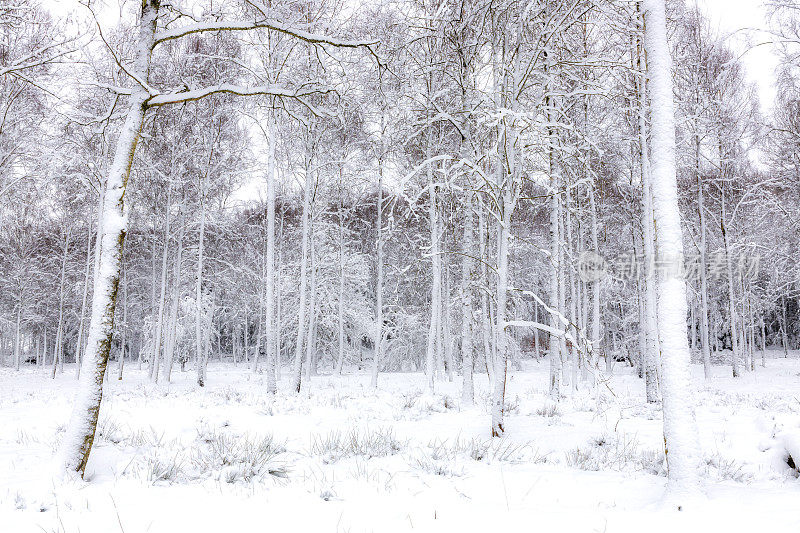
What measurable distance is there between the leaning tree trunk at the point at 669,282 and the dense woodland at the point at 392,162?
6cm

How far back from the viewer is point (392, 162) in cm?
1445

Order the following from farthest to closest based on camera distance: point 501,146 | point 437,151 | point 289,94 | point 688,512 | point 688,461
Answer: point 437,151, point 501,146, point 289,94, point 688,461, point 688,512

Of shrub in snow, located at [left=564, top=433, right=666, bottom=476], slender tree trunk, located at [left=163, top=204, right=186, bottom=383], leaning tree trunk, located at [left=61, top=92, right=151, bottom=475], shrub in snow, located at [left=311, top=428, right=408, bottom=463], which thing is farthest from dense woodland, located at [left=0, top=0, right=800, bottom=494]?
shrub in snow, located at [left=311, top=428, right=408, bottom=463]

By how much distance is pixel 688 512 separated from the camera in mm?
2848

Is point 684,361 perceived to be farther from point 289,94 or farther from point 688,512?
point 289,94

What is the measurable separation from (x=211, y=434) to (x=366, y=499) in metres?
3.31

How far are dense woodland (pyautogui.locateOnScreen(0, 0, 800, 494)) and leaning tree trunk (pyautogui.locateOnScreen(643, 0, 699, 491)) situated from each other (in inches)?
2.2

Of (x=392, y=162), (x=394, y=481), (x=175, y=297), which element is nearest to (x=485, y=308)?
(x=392, y=162)

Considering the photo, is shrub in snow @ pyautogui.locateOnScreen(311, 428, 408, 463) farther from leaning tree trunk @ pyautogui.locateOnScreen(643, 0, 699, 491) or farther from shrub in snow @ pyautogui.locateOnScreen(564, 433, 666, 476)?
leaning tree trunk @ pyautogui.locateOnScreen(643, 0, 699, 491)

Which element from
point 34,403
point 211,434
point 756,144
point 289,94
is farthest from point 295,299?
point 756,144

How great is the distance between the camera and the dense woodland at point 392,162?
5.21m

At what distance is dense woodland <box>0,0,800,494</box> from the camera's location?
5215 mm

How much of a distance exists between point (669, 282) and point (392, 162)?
11911 millimetres

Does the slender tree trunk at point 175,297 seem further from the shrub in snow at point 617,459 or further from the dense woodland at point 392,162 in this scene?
the shrub in snow at point 617,459
